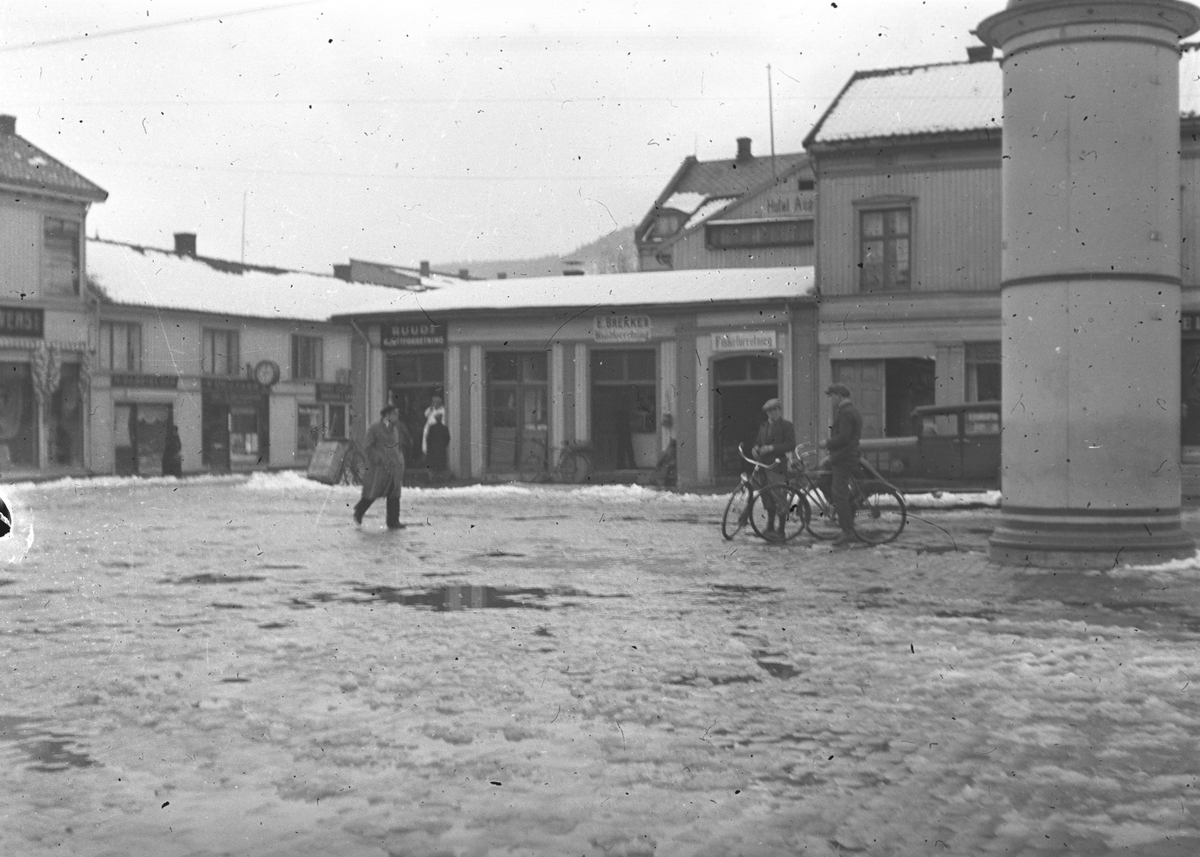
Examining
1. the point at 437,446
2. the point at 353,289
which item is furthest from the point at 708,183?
the point at 437,446

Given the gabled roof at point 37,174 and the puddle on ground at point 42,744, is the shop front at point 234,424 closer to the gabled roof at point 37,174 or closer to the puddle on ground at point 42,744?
the gabled roof at point 37,174

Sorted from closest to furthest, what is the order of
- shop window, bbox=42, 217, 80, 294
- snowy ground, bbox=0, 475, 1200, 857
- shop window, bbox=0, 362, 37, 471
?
snowy ground, bbox=0, 475, 1200, 857, shop window, bbox=0, 362, 37, 471, shop window, bbox=42, 217, 80, 294

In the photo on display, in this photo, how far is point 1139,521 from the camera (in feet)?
42.9

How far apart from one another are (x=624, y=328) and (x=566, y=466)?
3.55m

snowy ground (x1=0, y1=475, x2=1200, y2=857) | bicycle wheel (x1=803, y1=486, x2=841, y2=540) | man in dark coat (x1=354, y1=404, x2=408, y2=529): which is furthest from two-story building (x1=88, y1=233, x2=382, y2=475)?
snowy ground (x1=0, y1=475, x2=1200, y2=857)

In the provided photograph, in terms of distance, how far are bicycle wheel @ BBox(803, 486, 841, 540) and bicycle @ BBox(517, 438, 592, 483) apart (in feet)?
54.1

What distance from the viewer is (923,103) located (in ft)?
107

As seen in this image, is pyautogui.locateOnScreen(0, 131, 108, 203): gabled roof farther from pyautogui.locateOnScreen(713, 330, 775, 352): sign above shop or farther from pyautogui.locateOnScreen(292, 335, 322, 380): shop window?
pyautogui.locateOnScreen(713, 330, 775, 352): sign above shop

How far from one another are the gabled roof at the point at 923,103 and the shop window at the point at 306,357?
102 feet

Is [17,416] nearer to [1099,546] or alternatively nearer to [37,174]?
[37,174]

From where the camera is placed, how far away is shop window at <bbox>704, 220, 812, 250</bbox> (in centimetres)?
5022

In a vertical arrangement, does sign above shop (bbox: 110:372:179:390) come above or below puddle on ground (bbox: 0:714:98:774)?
above

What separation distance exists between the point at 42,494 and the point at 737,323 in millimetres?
15783

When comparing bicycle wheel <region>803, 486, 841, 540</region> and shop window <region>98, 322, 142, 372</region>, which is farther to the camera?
shop window <region>98, 322, 142, 372</region>
